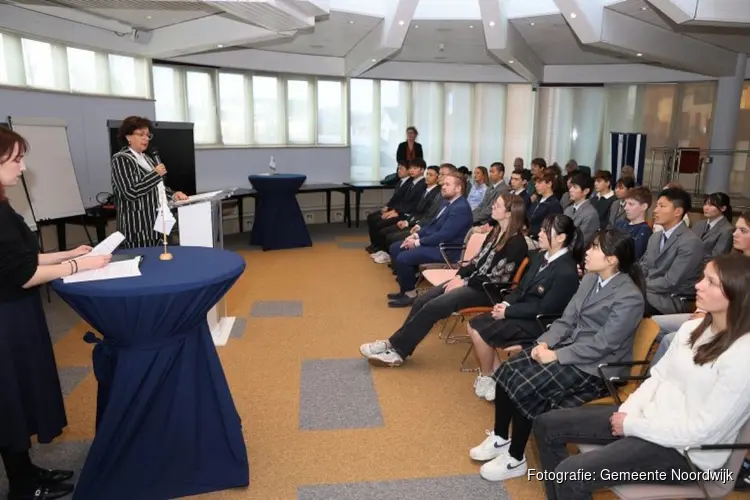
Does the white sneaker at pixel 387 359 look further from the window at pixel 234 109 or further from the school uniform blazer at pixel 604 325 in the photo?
the window at pixel 234 109

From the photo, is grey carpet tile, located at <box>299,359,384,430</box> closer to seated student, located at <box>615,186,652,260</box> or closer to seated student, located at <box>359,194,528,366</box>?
seated student, located at <box>359,194,528,366</box>

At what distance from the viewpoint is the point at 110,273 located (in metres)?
2.28

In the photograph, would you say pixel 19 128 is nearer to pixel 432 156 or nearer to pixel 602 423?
pixel 602 423

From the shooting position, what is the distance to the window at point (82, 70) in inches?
255

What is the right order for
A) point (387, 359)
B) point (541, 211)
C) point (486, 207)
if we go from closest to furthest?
point (387, 359), point (541, 211), point (486, 207)

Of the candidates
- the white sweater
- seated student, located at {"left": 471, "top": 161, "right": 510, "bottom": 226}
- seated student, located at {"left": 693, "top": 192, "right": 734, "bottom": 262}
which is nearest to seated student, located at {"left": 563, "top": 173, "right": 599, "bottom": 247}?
seated student, located at {"left": 693, "top": 192, "right": 734, "bottom": 262}

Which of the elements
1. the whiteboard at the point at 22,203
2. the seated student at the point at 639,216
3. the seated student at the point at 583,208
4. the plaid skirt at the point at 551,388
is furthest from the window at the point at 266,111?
the plaid skirt at the point at 551,388

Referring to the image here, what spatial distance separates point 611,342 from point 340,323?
2735 millimetres

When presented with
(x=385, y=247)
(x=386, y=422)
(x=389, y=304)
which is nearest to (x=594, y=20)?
(x=385, y=247)

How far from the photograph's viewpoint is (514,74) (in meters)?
11.1

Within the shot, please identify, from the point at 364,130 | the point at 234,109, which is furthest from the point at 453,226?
the point at 364,130

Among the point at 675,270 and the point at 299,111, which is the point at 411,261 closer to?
the point at 675,270

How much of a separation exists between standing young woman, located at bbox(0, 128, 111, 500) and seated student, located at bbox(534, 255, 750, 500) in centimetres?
210

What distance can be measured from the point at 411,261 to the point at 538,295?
2.20 m
